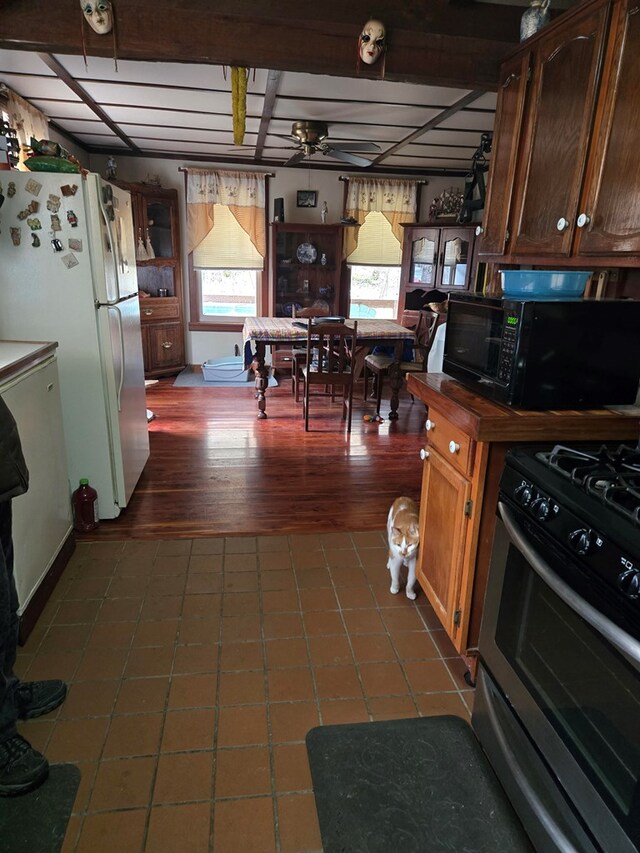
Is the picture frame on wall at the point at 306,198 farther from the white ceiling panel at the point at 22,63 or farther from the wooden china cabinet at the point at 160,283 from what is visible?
the white ceiling panel at the point at 22,63

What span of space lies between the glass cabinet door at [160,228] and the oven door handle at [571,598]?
546 cm

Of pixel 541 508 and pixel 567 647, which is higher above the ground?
pixel 541 508

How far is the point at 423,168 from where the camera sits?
19.9 ft

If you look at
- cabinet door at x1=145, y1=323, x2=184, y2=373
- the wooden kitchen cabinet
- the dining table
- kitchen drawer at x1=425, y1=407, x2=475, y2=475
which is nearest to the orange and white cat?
kitchen drawer at x1=425, y1=407, x2=475, y2=475

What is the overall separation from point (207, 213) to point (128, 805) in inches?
226

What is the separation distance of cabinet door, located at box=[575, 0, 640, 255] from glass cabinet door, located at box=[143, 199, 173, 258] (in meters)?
4.98

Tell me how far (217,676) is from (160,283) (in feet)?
16.7

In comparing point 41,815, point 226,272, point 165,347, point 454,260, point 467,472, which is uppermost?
point 454,260

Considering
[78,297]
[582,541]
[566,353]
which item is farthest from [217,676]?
[78,297]

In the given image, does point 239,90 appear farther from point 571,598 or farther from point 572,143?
point 571,598

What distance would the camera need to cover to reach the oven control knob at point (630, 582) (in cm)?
84

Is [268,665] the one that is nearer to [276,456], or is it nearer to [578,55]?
[276,456]

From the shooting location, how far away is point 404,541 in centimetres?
211

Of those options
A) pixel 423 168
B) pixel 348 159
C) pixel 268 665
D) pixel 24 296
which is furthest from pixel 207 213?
pixel 268 665
